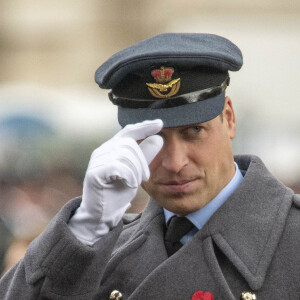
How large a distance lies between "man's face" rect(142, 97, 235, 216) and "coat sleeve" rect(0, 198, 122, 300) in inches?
9.7

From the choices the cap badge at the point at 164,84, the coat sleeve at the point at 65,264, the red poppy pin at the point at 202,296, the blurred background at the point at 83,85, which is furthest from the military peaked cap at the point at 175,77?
the blurred background at the point at 83,85

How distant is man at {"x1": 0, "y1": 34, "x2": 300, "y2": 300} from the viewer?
12.0 ft

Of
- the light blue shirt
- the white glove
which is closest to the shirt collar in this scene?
the light blue shirt

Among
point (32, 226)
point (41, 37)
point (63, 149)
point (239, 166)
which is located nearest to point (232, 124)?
point (239, 166)

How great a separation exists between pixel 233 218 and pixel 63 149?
672 cm

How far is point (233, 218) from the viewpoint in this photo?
3.89 metres

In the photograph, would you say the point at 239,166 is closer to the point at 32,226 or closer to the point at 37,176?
the point at 32,226

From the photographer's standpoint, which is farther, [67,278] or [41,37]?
[41,37]

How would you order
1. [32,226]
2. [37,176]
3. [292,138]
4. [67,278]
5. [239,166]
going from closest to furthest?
1. [67,278]
2. [239,166]
3. [32,226]
4. [37,176]
5. [292,138]

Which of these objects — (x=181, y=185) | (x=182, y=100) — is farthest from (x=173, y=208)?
(x=182, y=100)

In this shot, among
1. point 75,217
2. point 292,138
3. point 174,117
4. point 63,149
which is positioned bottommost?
point 292,138

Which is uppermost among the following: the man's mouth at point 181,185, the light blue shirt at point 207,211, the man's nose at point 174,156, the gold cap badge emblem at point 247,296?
the man's nose at point 174,156

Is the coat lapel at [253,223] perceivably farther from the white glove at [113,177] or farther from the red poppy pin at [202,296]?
the white glove at [113,177]

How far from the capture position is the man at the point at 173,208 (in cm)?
366
